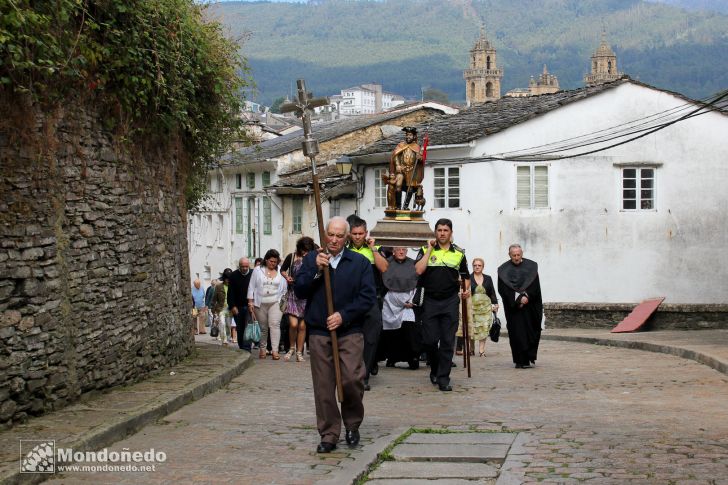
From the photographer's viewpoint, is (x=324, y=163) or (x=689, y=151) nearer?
(x=689, y=151)

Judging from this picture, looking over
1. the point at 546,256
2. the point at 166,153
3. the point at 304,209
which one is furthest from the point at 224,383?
the point at 304,209

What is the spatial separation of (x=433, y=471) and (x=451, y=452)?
1.88ft

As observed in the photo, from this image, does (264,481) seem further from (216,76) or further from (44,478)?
(216,76)

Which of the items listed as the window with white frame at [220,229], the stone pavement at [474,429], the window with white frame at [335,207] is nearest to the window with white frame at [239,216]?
the window with white frame at [220,229]

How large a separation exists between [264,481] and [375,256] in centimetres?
615

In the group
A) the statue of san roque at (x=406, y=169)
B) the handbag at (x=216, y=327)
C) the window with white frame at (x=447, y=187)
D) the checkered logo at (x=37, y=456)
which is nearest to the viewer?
the checkered logo at (x=37, y=456)

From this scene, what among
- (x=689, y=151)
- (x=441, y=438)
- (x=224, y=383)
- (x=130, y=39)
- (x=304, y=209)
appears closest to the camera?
(x=441, y=438)

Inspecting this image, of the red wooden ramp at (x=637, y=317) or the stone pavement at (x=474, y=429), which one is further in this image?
the red wooden ramp at (x=637, y=317)

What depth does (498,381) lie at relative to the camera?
14.4m

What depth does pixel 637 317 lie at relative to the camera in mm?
29516

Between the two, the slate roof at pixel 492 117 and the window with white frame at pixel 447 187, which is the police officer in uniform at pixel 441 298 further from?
the window with white frame at pixel 447 187

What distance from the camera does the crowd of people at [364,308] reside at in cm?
936

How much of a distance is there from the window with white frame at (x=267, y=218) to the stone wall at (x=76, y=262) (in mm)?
33467

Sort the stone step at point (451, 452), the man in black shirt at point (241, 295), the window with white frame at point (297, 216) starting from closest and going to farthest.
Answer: the stone step at point (451, 452) < the man in black shirt at point (241, 295) < the window with white frame at point (297, 216)
